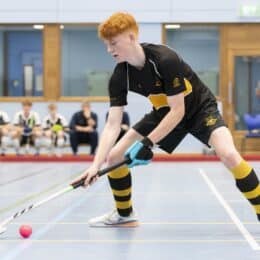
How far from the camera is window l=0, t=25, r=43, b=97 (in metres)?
13.2

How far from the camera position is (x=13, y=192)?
619cm

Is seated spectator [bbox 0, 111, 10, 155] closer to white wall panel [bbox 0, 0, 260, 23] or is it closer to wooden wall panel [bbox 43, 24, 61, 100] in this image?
wooden wall panel [bbox 43, 24, 61, 100]

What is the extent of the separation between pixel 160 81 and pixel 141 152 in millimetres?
428

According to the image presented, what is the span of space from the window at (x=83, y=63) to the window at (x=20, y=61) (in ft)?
1.71

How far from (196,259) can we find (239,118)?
1015 centimetres

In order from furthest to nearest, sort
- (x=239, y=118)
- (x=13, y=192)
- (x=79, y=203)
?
(x=239, y=118) < (x=13, y=192) < (x=79, y=203)

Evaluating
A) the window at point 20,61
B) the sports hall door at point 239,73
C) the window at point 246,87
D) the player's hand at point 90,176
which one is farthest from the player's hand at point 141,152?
the window at point 20,61

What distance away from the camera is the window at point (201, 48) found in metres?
13.2

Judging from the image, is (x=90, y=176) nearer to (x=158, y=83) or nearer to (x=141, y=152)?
(x=141, y=152)

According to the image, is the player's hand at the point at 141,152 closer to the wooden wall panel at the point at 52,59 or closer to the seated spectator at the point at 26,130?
the seated spectator at the point at 26,130

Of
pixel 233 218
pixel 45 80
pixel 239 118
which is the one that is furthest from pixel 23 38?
pixel 233 218

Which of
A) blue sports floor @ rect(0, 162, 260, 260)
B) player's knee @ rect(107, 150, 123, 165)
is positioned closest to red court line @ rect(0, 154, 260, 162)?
blue sports floor @ rect(0, 162, 260, 260)

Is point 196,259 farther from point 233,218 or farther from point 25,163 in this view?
point 25,163

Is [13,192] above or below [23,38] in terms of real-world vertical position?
below
